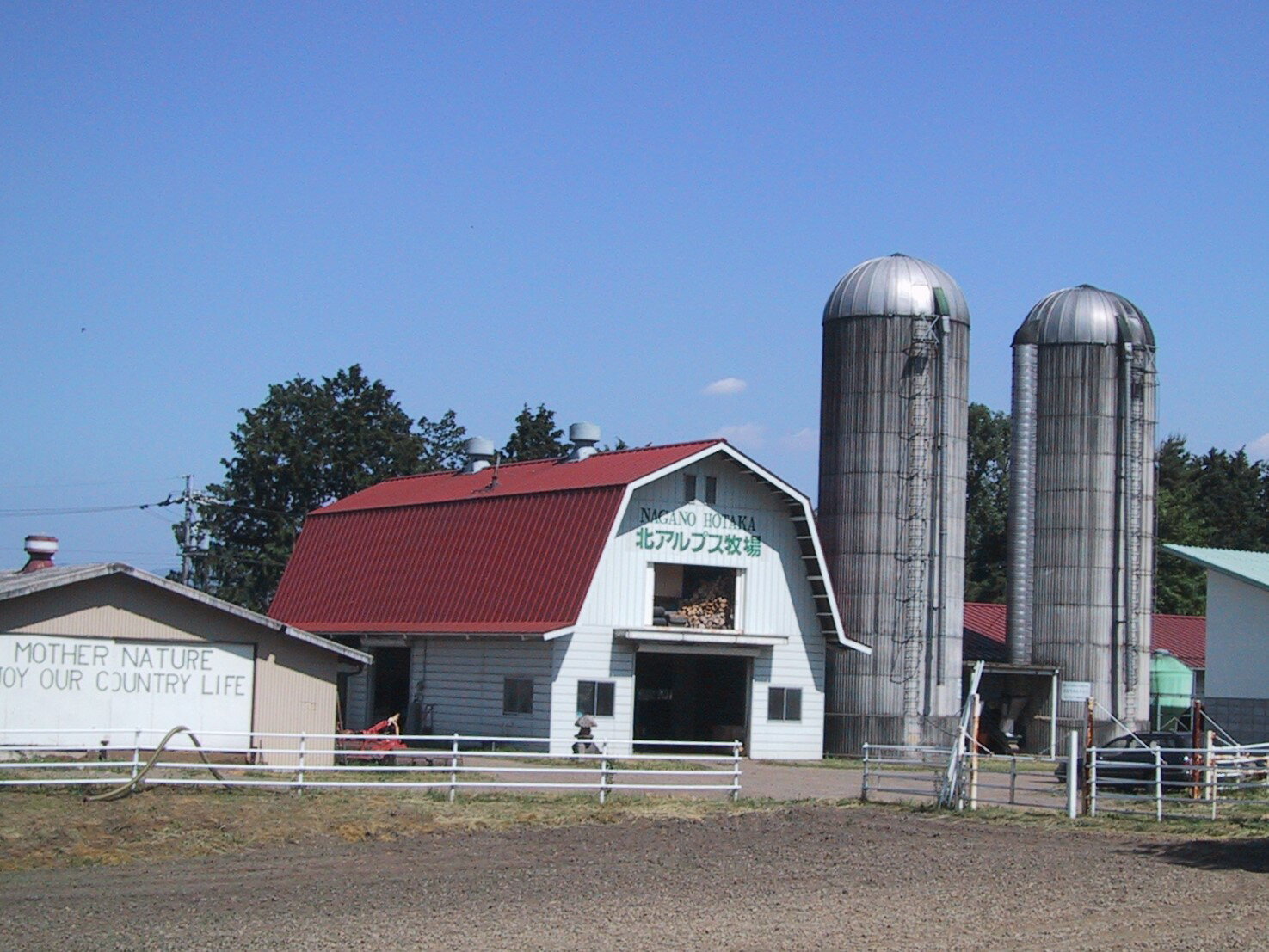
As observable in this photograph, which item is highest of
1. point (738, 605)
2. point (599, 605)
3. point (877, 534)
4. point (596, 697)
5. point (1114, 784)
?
point (877, 534)

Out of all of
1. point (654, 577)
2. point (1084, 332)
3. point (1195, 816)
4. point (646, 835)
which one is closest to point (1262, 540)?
point (1084, 332)

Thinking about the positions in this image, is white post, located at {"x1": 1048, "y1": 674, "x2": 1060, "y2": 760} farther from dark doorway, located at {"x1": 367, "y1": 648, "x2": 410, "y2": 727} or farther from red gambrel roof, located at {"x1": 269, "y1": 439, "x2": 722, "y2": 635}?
dark doorway, located at {"x1": 367, "y1": 648, "x2": 410, "y2": 727}

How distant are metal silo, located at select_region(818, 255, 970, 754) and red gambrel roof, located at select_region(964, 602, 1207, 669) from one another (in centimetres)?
536

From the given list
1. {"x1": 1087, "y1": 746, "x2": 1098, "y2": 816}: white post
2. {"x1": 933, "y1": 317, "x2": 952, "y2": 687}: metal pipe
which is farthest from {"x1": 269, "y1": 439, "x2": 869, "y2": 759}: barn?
{"x1": 1087, "y1": 746, "x2": 1098, "y2": 816}: white post

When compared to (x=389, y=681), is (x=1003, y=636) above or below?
above

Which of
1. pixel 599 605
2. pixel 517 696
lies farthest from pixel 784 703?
pixel 517 696

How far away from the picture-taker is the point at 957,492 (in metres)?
43.9

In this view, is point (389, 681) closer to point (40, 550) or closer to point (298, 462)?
point (40, 550)

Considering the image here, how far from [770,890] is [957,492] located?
2781 cm

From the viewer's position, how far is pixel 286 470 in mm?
62844

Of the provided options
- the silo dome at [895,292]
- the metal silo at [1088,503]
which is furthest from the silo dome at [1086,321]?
the silo dome at [895,292]

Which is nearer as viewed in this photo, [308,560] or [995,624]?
[308,560]

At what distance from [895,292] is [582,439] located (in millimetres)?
8890

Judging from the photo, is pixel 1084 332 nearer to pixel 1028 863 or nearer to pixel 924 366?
pixel 924 366
